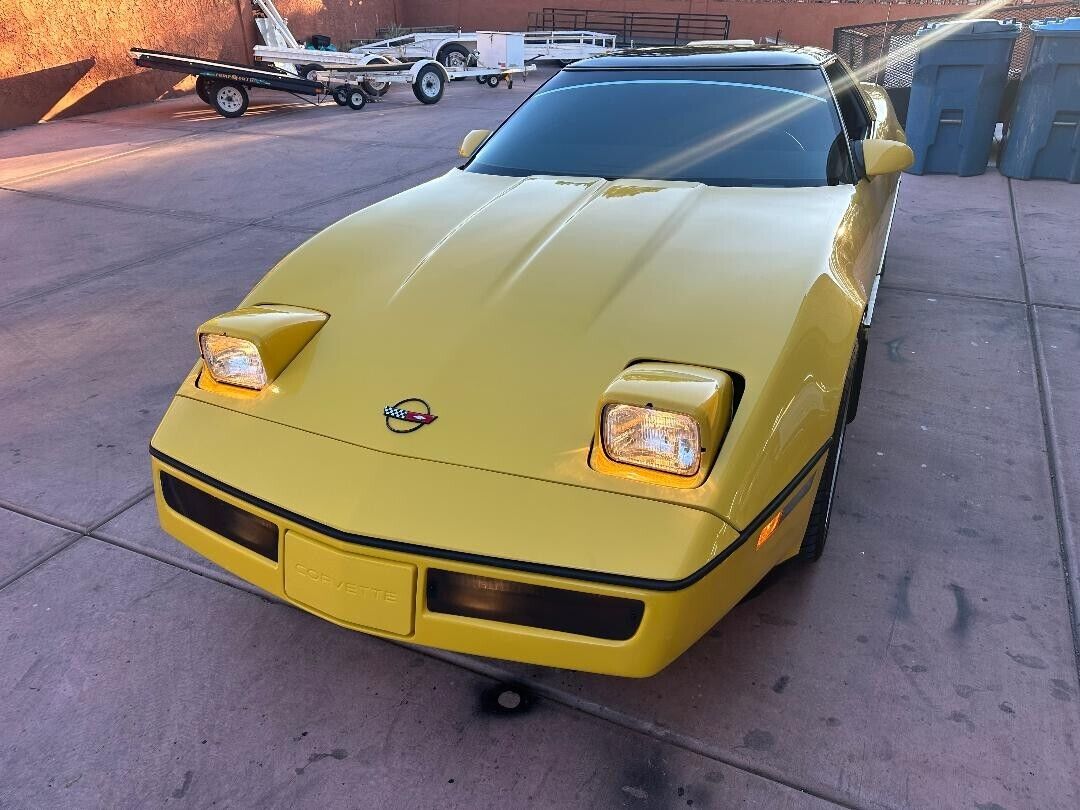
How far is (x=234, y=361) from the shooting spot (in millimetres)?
1955

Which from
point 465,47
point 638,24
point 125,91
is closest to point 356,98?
point 125,91

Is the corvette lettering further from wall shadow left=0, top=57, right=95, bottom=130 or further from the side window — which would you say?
wall shadow left=0, top=57, right=95, bottom=130

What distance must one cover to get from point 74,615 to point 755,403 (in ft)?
6.34

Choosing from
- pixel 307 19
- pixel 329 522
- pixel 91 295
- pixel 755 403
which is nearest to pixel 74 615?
pixel 329 522

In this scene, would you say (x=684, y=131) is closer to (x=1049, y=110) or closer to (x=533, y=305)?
(x=533, y=305)

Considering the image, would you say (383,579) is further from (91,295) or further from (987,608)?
(91,295)

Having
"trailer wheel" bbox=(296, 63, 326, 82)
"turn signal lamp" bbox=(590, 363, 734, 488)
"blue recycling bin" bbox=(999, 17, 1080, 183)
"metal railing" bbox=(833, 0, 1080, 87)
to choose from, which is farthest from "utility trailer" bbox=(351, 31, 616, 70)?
"turn signal lamp" bbox=(590, 363, 734, 488)

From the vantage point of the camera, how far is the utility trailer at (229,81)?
981 cm

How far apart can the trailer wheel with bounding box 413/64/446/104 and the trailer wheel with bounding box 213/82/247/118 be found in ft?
8.09

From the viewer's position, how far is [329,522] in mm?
1604

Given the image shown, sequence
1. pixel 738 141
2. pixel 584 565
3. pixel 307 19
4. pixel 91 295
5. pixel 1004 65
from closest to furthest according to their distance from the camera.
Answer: pixel 584 565 → pixel 738 141 → pixel 91 295 → pixel 1004 65 → pixel 307 19

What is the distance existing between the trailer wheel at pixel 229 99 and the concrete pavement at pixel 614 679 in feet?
25.7

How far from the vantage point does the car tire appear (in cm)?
209

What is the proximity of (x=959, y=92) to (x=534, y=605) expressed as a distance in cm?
748
